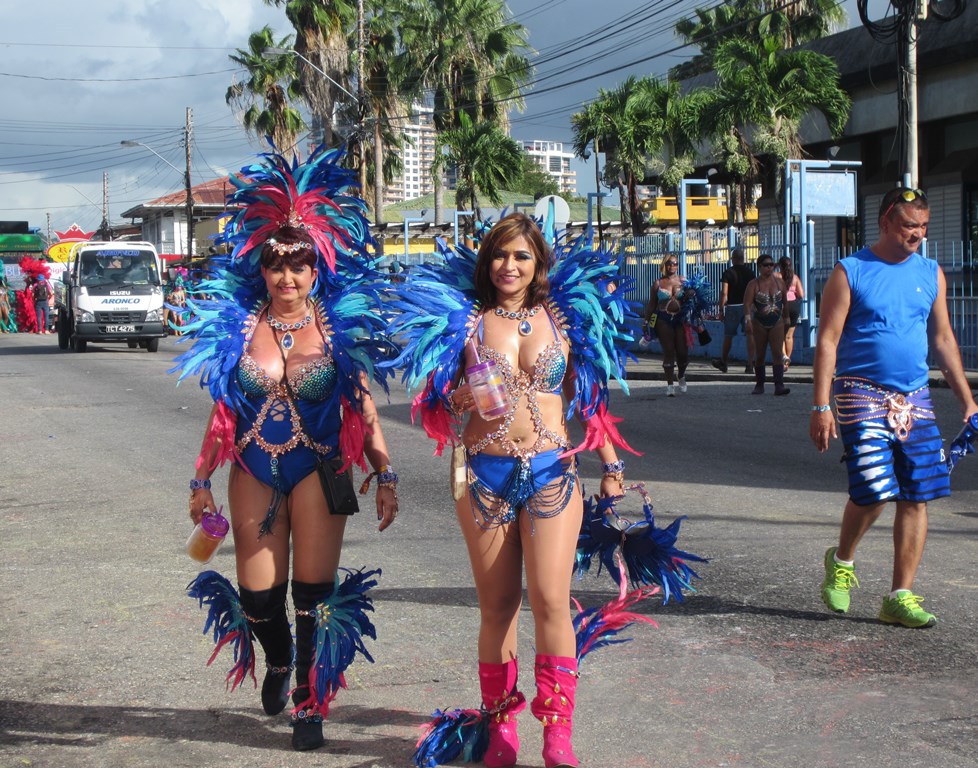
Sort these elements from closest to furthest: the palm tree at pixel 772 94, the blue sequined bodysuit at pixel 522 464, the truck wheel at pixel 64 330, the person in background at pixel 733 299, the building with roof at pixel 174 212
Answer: the blue sequined bodysuit at pixel 522 464 → the person in background at pixel 733 299 → the truck wheel at pixel 64 330 → the palm tree at pixel 772 94 → the building with roof at pixel 174 212

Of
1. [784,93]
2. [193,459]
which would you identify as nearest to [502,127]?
[784,93]

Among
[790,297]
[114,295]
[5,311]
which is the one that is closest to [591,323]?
[790,297]

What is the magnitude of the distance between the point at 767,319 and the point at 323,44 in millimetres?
29231

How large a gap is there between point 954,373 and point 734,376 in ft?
46.9

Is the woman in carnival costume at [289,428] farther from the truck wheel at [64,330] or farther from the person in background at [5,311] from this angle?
the person in background at [5,311]

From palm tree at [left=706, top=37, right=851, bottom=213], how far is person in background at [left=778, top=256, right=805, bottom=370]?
12.9 metres

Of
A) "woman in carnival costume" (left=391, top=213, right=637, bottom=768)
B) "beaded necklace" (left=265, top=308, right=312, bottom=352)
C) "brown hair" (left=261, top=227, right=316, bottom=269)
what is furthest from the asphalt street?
"brown hair" (left=261, top=227, right=316, bottom=269)

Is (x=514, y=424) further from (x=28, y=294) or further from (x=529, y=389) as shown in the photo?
(x=28, y=294)

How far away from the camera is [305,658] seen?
14.1 ft

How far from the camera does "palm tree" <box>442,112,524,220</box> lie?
139 feet

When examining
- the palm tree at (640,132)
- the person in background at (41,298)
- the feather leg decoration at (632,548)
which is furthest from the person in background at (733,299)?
the person in background at (41,298)

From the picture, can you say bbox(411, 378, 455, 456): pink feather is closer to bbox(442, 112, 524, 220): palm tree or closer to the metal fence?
the metal fence

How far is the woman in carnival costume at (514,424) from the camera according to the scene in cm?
392

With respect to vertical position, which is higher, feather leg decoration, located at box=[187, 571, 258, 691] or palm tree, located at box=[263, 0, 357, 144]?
palm tree, located at box=[263, 0, 357, 144]
